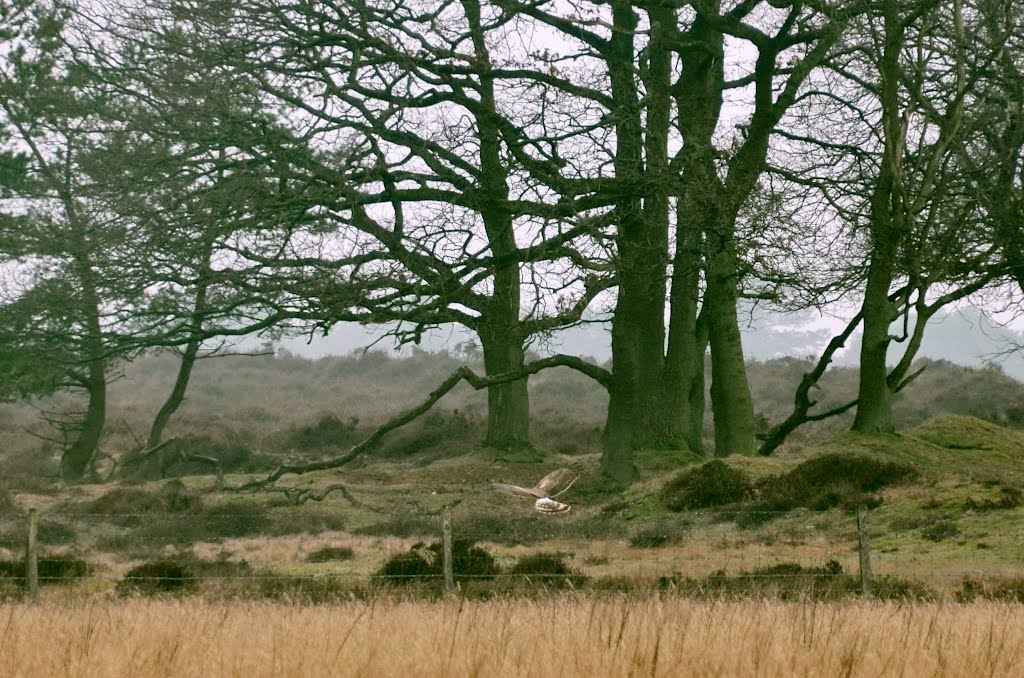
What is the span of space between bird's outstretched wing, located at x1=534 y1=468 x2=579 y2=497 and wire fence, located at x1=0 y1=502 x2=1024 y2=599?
2.75 meters

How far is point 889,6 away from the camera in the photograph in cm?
1995

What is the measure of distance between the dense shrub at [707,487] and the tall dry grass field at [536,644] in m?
10.6

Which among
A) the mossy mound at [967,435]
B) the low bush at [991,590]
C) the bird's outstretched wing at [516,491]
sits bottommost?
the low bush at [991,590]

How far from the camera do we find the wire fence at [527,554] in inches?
489

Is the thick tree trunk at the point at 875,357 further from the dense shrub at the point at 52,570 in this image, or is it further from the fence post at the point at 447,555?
the dense shrub at the point at 52,570

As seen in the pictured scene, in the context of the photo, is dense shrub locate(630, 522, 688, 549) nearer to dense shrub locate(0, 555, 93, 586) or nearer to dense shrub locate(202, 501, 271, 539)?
dense shrub locate(202, 501, 271, 539)

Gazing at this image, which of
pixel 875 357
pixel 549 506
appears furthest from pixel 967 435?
pixel 549 506

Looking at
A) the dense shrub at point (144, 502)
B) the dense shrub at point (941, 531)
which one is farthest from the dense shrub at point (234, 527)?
the dense shrub at point (941, 531)

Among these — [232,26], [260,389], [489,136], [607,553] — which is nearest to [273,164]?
[232,26]

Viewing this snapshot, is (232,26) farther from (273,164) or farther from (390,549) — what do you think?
(390,549)

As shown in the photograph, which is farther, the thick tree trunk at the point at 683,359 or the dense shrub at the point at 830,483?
the thick tree trunk at the point at 683,359

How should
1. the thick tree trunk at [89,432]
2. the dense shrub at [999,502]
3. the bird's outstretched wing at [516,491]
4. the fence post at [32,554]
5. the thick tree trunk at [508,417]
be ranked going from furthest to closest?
the thick tree trunk at [89,432], the thick tree trunk at [508,417], the bird's outstretched wing at [516,491], the dense shrub at [999,502], the fence post at [32,554]

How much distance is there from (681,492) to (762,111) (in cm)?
756

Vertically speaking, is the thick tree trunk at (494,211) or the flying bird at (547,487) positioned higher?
the thick tree trunk at (494,211)
